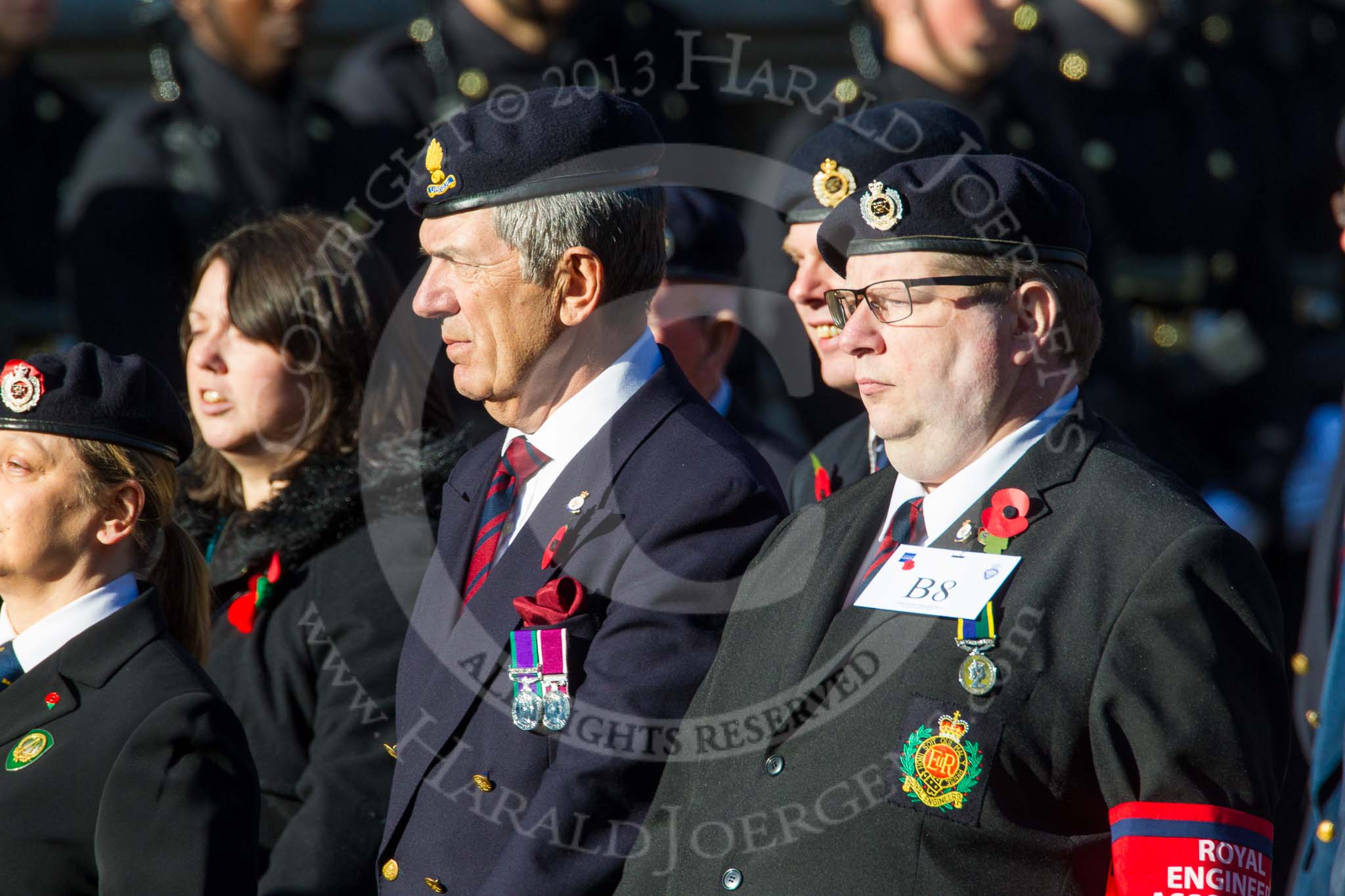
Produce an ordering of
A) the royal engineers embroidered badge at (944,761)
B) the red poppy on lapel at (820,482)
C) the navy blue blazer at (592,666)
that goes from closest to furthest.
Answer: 1. the royal engineers embroidered badge at (944,761)
2. the navy blue blazer at (592,666)
3. the red poppy on lapel at (820,482)

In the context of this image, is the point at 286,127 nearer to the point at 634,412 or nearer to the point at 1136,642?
the point at 634,412

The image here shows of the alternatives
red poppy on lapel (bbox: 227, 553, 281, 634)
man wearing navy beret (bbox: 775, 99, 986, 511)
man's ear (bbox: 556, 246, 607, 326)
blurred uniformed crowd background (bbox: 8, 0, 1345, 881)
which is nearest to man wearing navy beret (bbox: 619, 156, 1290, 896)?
man's ear (bbox: 556, 246, 607, 326)

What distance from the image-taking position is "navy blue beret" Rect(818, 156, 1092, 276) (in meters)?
2.34

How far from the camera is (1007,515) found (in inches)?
89.5

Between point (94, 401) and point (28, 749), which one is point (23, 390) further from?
point (28, 749)

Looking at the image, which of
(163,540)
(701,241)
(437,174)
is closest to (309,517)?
(163,540)

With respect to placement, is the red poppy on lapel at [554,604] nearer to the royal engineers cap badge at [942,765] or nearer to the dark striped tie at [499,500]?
the dark striped tie at [499,500]

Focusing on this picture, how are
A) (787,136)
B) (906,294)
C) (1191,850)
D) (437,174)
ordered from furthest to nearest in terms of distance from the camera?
(787,136) < (437,174) < (906,294) < (1191,850)

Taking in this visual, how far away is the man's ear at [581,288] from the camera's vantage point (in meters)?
2.77

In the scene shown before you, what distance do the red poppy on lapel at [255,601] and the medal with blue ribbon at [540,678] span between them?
93 centimetres

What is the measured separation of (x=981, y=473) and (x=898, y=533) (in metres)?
0.16

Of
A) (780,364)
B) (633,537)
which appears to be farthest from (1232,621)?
(780,364)

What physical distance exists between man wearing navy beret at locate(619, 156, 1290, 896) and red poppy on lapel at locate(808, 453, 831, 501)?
88 cm

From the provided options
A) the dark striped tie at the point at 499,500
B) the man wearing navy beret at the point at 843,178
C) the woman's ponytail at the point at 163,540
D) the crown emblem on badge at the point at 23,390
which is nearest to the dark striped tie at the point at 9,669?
the woman's ponytail at the point at 163,540
